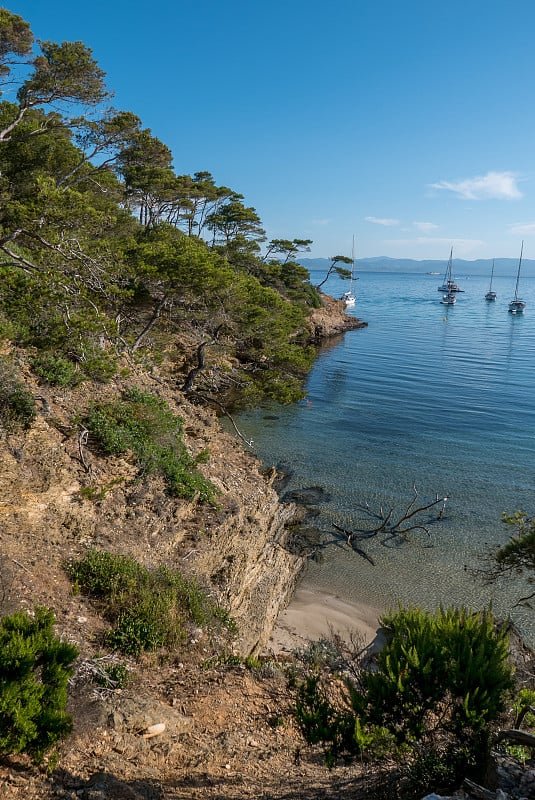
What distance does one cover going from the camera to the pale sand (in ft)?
39.5

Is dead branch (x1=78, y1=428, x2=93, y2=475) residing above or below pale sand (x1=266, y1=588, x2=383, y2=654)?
above

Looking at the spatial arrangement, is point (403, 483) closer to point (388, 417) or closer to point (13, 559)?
point (388, 417)

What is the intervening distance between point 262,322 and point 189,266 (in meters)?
5.05

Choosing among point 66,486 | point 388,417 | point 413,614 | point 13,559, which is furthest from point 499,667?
point 388,417

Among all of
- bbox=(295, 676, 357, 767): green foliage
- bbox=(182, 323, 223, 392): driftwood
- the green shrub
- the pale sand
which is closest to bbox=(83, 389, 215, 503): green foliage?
the green shrub

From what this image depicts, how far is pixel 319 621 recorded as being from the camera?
13.0 m

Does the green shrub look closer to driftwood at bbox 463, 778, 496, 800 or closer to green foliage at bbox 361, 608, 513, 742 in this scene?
green foliage at bbox 361, 608, 513, 742

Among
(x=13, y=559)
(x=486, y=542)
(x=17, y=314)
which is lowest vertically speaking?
(x=486, y=542)

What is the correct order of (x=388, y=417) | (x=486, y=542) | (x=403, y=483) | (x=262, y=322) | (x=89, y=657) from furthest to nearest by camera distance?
(x=388, y=417) → (x=262, y=322) → (x=403, y=483) → (x=486, y=542) → (x=89, y=657)

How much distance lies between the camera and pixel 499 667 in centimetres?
552

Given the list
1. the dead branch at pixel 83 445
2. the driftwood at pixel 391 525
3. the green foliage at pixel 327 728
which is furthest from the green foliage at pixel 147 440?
the green foliage at pixel 327 728

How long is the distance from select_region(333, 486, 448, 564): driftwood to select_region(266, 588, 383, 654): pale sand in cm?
253

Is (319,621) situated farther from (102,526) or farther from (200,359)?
(200,359)

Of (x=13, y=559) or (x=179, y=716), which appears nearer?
(x=179, y=716)
